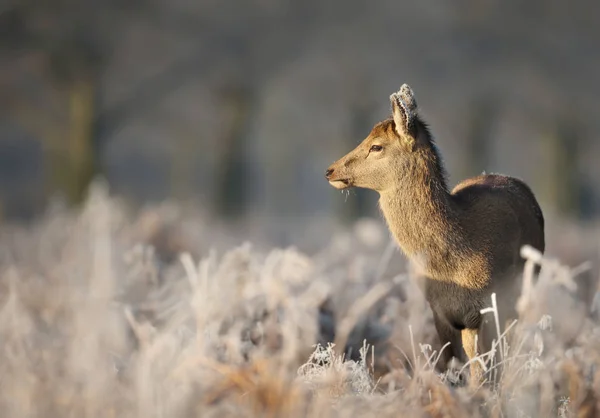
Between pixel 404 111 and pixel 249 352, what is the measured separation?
1.81 m

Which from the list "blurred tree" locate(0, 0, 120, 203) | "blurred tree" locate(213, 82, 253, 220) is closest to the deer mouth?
"blurred tree" locate(0, 0, 120, 203)

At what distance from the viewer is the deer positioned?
5133 mm

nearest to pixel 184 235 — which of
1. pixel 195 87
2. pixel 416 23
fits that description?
pixel 195 87

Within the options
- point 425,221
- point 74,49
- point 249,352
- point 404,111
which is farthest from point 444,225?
point 74,49

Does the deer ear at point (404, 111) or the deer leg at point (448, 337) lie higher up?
the deer ear at point (404, 111)

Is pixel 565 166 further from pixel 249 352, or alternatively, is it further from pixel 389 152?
pixel 249 352

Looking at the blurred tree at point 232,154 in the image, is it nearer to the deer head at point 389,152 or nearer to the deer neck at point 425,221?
the deer head at point 389,152

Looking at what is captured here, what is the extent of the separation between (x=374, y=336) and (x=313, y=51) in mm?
14548

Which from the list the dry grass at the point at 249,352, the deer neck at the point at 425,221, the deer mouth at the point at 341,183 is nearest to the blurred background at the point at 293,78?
the dry grass at the point at 249,352

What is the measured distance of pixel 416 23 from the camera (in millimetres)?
20656

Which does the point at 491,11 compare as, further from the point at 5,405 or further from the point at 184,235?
the point at 5,405

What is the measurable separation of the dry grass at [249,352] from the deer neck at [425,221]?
0.57 m

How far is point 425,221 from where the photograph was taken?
17.2ft

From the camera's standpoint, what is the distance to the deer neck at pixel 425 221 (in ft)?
17.0
